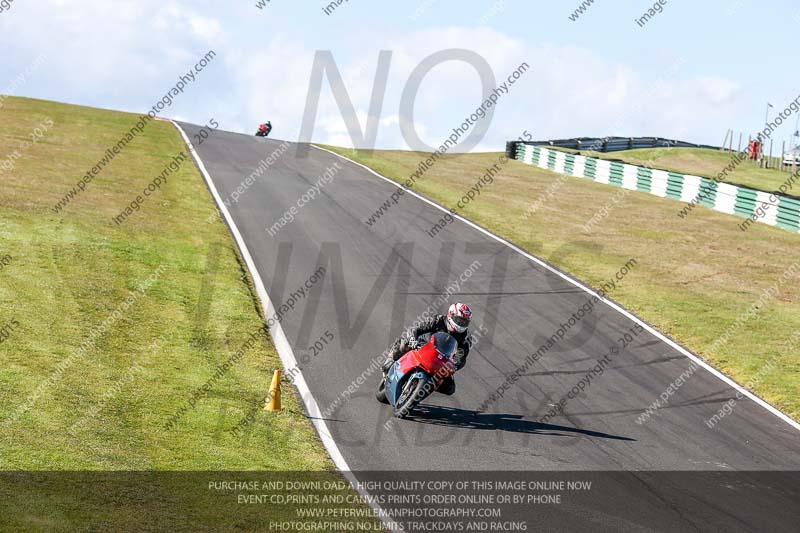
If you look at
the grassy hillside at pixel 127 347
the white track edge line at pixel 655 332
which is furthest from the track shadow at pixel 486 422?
the white track edge line at pixel 655 332

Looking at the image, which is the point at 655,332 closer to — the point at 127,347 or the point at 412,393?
the point at 412,393

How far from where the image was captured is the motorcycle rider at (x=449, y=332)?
1413 cm

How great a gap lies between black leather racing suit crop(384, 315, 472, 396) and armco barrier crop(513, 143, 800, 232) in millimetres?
24713

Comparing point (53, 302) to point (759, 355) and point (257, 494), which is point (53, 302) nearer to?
point (257, 494)

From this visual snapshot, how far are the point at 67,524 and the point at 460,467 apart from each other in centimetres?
539

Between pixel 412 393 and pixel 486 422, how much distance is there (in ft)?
4.45

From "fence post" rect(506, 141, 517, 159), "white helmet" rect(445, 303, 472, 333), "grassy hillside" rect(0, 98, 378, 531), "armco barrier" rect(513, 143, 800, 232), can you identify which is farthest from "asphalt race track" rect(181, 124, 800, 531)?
"fence post" rect(506, 141, 517, 159)

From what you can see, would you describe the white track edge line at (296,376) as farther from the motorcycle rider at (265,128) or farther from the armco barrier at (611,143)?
the armco barrier at (611,143)

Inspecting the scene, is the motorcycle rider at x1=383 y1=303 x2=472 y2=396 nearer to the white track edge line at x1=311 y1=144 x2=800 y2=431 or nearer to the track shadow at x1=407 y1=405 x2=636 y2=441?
the track shadow at x1=407 y1=405 x2=636 y2=441

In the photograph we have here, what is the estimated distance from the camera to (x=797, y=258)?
3002 cm

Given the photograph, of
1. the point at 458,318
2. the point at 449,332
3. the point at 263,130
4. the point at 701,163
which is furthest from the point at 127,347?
the point at 701,163

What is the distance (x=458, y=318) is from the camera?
14.1m

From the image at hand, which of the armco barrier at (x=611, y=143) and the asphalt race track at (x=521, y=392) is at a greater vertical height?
the armco barrier at (x=611, y=143)

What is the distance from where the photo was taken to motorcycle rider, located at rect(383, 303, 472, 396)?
46.4 ft
